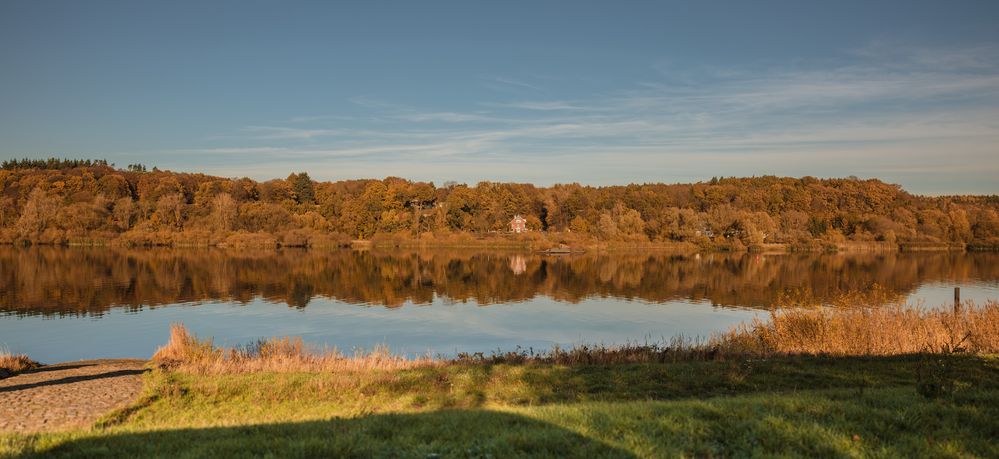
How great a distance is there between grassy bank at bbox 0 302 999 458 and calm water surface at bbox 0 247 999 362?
25.8ft

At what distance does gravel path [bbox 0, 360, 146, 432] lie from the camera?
9.27 m

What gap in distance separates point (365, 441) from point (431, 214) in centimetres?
9293

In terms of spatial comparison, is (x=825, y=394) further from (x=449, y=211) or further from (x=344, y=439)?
(x=449, y=211)

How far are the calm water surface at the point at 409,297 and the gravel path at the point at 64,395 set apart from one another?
7386 millimetres

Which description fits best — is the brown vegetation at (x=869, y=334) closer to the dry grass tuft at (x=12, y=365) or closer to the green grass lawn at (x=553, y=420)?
the green grass lawn at (x=553, y=420)

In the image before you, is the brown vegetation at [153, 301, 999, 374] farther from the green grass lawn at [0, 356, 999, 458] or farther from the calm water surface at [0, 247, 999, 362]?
the calm water surface at [0, 247, 999, 362]

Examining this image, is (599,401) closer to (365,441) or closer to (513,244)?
(365,441)

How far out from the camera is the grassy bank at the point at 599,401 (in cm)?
623

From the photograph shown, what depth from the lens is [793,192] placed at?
380 ft

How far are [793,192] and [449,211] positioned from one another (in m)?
65.0

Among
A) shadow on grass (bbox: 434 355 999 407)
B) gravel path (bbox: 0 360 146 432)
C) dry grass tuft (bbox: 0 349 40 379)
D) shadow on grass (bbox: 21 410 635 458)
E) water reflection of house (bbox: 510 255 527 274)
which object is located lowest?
water reflection of house (bbox: 510 255 527 274)

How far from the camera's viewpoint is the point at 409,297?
120 feet

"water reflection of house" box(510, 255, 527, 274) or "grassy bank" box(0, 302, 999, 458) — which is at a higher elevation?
"grassy bank" box(0, 302, 999, 458)

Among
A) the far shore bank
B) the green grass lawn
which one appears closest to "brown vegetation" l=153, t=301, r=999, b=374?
the green grass lawn
